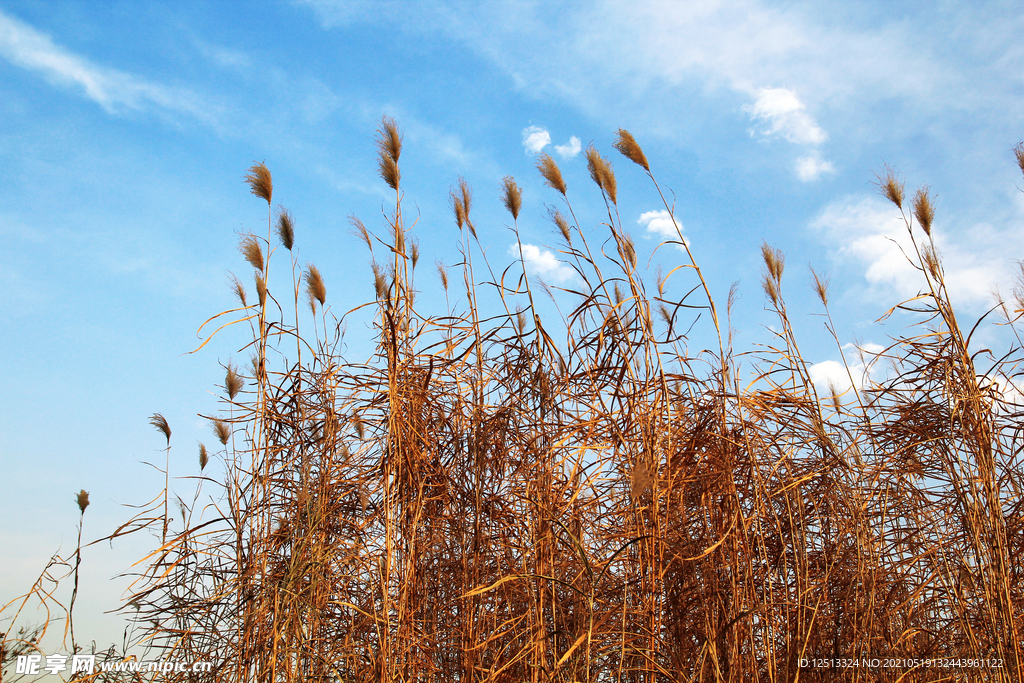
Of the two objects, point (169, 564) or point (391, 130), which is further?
point (391, 130)

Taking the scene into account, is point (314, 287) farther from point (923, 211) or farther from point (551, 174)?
point (923, 211)

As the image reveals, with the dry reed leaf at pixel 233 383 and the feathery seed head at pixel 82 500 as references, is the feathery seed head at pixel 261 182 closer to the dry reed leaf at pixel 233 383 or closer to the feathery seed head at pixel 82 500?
the dry reed leaf at pixel 233 383

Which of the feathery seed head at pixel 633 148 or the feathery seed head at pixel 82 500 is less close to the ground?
the feathery seed head at pixel 633 148

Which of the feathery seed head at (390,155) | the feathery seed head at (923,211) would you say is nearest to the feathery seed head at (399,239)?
the feathery seed head at (390,155)

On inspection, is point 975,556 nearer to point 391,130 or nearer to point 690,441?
point 690,441

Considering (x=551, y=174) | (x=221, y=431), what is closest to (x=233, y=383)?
(x=221, y=431)

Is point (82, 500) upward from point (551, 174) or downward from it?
downward

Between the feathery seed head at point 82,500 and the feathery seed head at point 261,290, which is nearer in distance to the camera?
the feathery seed head at point 261,290

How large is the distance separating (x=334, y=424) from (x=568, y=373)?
3.11ft

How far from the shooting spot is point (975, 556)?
2439 mm

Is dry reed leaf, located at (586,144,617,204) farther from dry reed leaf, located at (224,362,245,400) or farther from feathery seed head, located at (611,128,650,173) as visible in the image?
dry reed leaf, located at (224,362,245,400)

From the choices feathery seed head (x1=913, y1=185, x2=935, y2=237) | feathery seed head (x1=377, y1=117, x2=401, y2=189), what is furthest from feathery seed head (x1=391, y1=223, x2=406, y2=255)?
feathery seed head (x1=913, y1=185, x2=935, y2=237)

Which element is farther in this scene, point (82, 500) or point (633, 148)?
point (82, 500)

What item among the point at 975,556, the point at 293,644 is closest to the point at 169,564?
the point at 293,644
